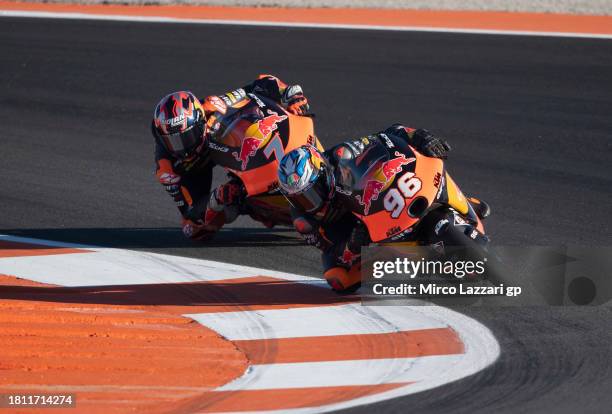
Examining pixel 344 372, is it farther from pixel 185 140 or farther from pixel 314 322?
pixel 185 140

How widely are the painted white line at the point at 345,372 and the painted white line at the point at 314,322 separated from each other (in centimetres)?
68

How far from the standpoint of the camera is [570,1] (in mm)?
23266

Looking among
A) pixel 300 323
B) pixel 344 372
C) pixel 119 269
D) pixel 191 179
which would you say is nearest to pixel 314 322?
pixel 300 323

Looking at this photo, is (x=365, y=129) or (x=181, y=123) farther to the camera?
(x=365, y=129)

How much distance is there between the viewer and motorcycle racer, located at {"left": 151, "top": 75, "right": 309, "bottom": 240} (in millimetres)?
10211

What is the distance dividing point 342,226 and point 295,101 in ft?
7.85

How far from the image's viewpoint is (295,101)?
36.0ft

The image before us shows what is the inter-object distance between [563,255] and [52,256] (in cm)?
467

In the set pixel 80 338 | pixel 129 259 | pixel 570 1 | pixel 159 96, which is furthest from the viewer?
pixel 570 1

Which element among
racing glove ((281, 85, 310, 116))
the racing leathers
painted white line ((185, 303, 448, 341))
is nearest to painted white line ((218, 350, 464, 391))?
painted white line ((185, 303, 448, 341))

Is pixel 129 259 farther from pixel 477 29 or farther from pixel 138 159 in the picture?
pixel 477 29

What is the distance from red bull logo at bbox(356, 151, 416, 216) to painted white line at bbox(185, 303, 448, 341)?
0.82 m

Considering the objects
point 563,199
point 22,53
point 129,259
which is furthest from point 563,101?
point 22,53

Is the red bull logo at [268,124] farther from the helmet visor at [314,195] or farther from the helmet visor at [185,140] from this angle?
the helmet visor at [314,195]
